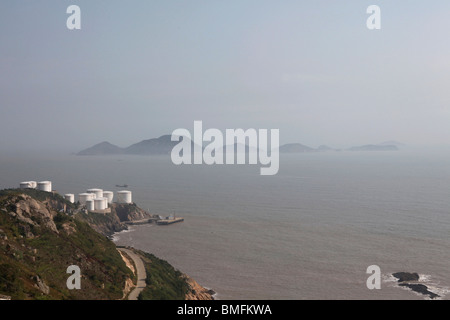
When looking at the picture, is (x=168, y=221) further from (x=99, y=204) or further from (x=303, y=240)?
(x=303, y=240)

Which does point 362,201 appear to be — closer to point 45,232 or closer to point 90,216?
point 90,216

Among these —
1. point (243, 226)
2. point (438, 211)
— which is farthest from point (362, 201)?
point (243, 226)

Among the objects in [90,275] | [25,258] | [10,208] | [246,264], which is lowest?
[246,264]

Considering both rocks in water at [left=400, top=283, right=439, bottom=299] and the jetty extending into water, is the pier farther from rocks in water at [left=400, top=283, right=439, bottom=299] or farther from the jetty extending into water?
rocks in water at [left=400, top=283, right=439, bottom=299]

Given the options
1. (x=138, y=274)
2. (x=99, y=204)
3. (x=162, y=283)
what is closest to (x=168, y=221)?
(x=99, y=204)

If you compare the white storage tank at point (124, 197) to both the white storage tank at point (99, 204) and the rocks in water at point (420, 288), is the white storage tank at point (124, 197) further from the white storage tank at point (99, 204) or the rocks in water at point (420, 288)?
the rocks in water at point (420, 288)
